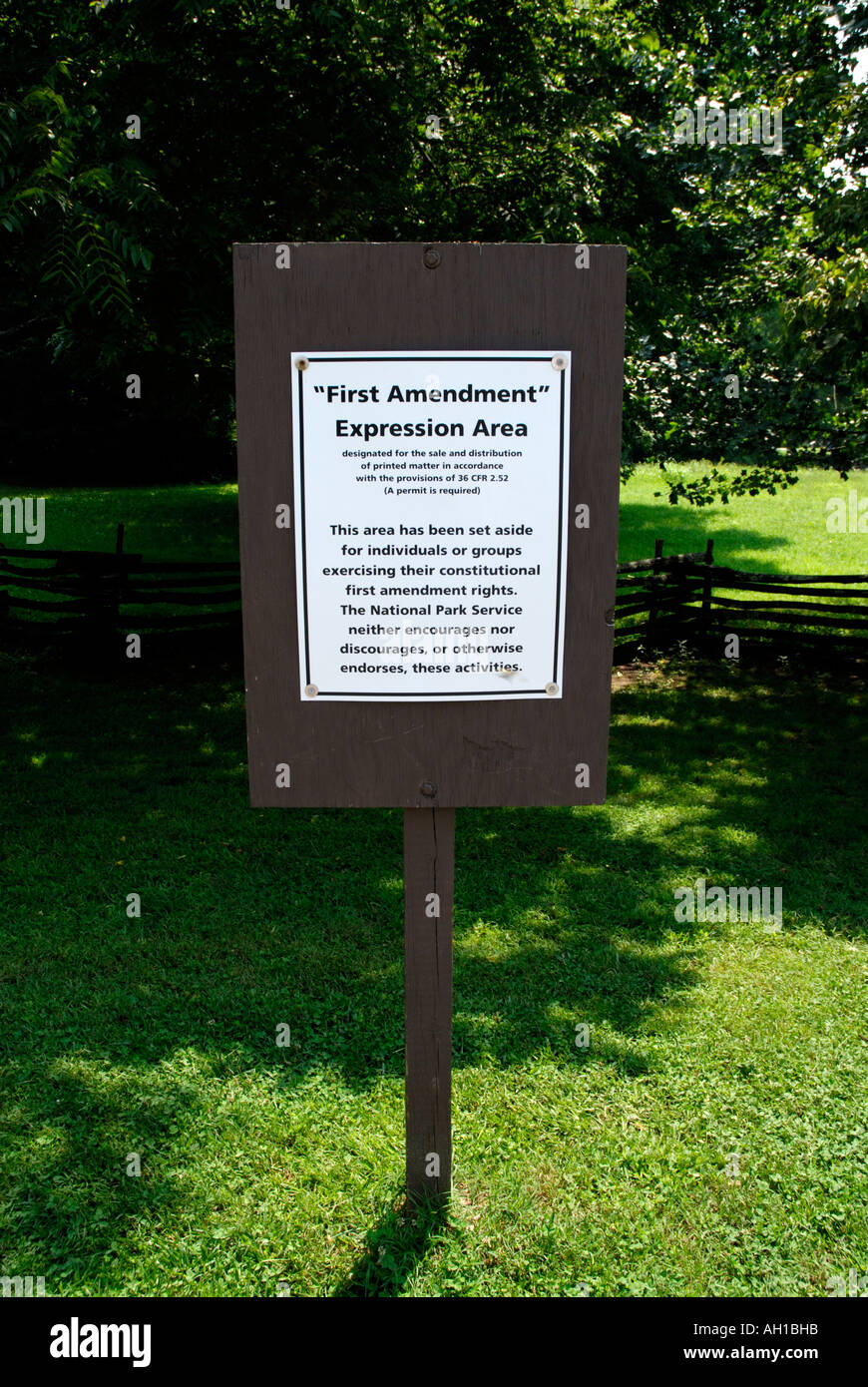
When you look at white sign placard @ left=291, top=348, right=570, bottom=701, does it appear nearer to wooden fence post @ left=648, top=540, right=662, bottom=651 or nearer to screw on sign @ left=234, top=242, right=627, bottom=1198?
screw on sign @ left=234, top=242, right=627, bottom=1198

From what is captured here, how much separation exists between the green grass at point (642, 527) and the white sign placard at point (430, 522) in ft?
50.1

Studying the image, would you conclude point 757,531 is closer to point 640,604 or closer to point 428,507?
point 640,604

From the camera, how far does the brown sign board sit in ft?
8.49

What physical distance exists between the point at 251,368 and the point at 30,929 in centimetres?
381

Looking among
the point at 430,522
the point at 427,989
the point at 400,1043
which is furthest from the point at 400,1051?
the point at 430,522

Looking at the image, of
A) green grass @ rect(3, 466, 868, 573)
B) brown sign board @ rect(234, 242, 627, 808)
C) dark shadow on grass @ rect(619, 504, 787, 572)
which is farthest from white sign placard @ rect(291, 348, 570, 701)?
dark shadow on grass @ rect(619, 504, 787, 572)

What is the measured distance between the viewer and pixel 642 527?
2366cm

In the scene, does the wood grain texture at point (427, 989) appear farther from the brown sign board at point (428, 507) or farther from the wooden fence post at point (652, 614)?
the wooden fence post at point (652, 614)

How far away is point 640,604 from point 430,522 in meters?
10.1

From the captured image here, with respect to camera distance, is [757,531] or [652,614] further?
[757,531]

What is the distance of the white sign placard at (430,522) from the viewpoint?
8.52 feet

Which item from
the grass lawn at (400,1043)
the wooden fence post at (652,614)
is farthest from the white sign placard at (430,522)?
the wooden fence post at (652,614)

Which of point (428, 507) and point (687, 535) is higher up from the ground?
point (428, 507)

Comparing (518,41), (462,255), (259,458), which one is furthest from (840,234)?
(259,458)
